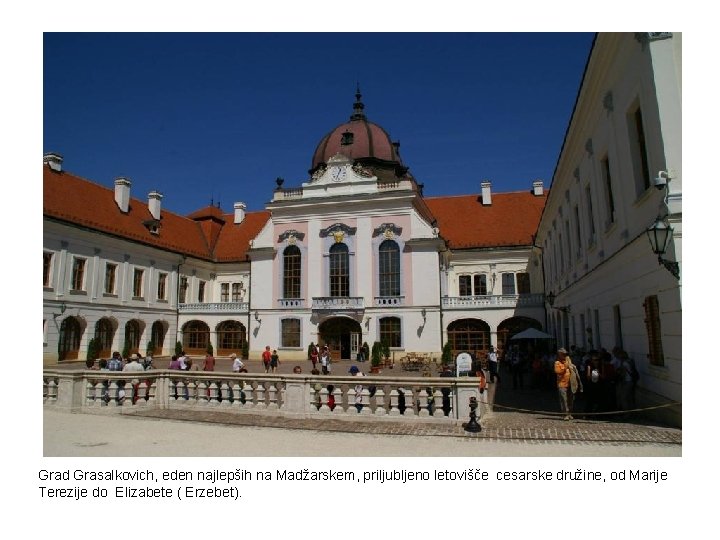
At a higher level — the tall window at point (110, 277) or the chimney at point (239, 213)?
the chimney at point (239, 213)

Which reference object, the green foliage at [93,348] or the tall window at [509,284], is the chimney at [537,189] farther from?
the green foliage at [93,348]

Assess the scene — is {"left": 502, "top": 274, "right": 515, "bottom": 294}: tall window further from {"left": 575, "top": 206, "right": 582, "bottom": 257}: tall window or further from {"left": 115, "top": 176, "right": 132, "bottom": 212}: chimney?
{"left": 115, "top": 176, "right": 132, "bottom": 212}: chimney

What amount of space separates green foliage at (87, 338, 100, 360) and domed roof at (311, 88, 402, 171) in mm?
18835

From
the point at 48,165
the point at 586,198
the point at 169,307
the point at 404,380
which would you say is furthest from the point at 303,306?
the point at 404,380

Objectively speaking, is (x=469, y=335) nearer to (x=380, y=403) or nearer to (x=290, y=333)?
(x=290, y=333)

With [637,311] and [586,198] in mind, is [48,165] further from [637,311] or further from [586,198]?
[637,311]

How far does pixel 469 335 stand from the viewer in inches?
1185

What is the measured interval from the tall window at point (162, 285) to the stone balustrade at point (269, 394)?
22405 millimetres

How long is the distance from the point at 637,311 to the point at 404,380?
5.30 metres

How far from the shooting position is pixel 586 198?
50.0 feet

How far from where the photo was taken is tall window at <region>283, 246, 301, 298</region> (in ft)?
102

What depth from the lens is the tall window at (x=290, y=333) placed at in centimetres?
3047

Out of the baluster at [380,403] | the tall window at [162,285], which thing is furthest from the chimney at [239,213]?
the baluster at [380,403]

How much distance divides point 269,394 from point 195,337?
26.0 meters
